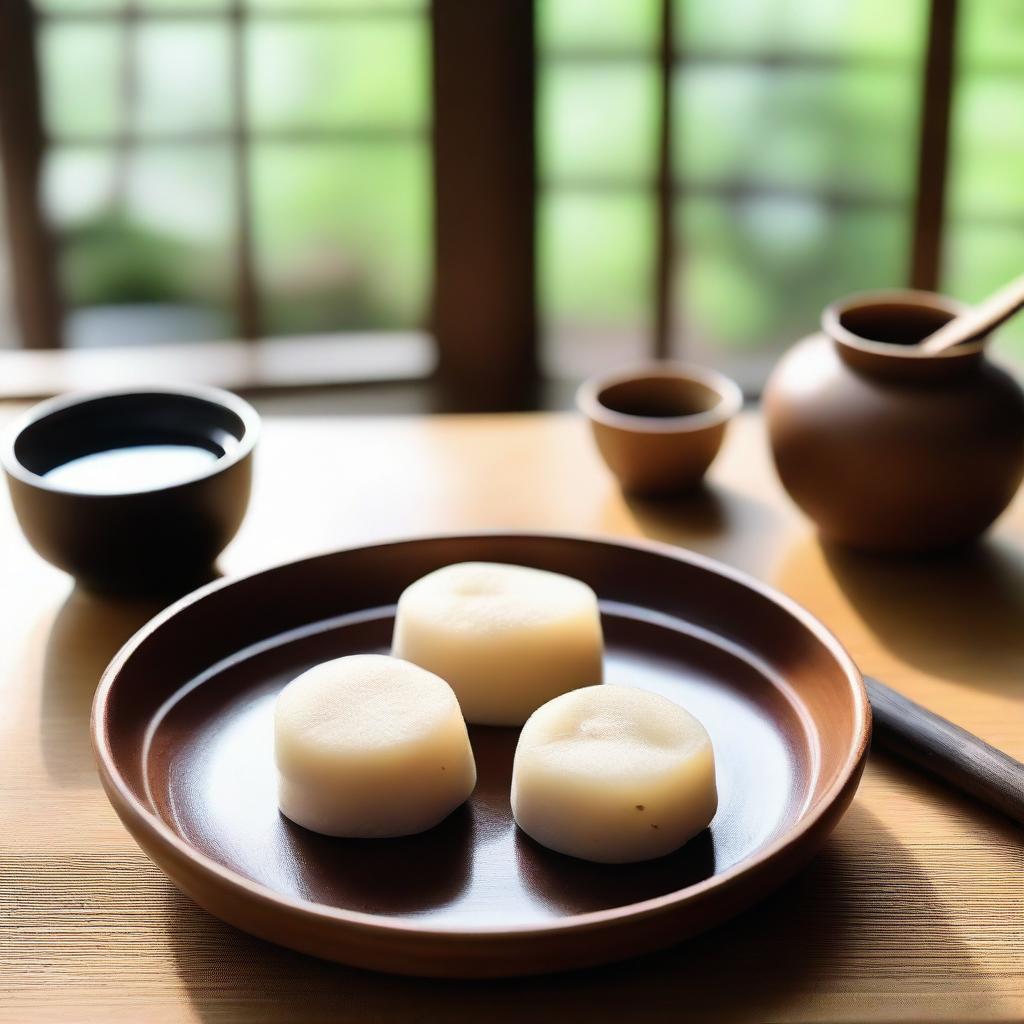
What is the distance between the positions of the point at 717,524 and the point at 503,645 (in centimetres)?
38

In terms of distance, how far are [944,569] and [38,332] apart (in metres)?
1.54

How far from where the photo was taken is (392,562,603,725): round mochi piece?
80cm

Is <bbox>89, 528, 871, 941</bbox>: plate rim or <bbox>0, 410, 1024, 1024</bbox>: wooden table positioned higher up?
<bbox>89, 528, 871, 941</bbox>: plate rim

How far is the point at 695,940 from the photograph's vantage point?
65cm

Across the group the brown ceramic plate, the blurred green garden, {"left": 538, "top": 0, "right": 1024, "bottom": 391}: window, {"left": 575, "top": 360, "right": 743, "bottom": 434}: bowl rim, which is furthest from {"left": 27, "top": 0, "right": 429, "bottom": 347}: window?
the brown ceramic plate

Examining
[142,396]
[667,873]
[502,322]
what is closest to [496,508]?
[142,396]

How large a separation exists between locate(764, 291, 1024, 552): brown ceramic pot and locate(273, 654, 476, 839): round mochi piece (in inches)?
16.8

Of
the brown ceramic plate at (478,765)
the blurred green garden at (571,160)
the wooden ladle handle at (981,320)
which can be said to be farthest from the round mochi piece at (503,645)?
the blurred green garden at (571,160)

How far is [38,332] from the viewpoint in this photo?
211 cm

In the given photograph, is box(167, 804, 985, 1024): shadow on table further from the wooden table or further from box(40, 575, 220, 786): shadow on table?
box(40, 575, 220, 786): shadow on table

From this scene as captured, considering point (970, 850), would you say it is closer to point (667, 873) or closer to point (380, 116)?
point (667, 873)

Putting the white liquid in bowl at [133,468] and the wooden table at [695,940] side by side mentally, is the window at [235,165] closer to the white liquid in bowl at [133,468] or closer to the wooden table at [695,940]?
the wooden table at [695,940]

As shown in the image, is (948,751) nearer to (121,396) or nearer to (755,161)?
(121,396)

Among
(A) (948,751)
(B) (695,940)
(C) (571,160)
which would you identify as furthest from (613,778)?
(C) (571,160)
